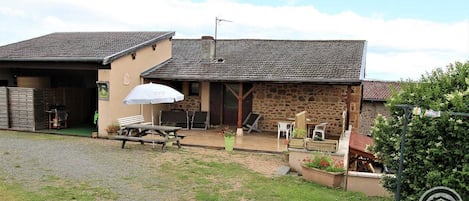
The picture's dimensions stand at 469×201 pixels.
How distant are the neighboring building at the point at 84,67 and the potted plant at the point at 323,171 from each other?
23.0 ft

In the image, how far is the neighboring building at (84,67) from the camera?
11773 millimetres

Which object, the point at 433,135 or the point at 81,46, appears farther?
the point at 81,46

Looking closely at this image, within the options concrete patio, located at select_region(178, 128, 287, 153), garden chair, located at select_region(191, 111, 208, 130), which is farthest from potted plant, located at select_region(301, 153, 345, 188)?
garden chair, located at select_region(191, 111, 208, 130)

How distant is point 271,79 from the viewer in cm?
1232

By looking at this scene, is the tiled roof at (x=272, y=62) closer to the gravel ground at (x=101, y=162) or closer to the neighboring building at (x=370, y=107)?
the gravel ground at (x=101, y=162)

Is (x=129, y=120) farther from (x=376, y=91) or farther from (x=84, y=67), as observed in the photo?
(x=376, y=91)

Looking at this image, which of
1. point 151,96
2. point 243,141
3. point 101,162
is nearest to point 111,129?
point 151,96

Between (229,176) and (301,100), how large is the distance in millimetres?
7064

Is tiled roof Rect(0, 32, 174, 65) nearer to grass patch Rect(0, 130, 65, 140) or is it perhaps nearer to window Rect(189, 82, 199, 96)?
window Rect(189, 82, 199, 96)

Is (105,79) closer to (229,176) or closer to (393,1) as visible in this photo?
(229,176)

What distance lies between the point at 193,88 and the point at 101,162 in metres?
7.24

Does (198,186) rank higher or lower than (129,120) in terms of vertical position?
lower

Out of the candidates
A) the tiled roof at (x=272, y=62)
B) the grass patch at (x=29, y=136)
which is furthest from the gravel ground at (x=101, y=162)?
the tiled roof at (x=272, y=62)

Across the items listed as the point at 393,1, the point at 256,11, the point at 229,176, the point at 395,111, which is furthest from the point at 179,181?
the point at 256,11
